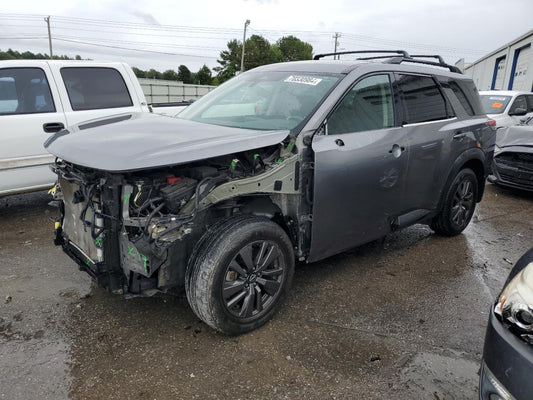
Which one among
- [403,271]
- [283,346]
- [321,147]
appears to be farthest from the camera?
[403,271]

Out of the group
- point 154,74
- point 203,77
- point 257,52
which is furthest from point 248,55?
point 154,74

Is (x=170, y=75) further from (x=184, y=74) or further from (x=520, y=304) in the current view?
(x=520, y=304)

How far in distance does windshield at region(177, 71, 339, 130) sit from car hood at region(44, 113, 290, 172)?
0.81 feet

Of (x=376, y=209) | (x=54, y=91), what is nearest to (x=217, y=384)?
(x=376, y=209)

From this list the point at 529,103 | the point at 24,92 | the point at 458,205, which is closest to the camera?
the point at 458,205

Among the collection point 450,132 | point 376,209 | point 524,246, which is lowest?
point 524,246

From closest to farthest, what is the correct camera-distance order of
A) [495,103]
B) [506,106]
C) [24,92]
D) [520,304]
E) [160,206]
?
[520,304] < [160,206] < [24,92] < [506,106] < [495,103]

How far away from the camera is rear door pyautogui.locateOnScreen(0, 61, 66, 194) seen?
4.90 meters

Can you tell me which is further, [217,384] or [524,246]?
[524,246]

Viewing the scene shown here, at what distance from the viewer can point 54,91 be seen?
5254 mm

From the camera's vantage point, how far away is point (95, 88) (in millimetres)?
5691

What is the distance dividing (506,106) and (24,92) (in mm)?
10072

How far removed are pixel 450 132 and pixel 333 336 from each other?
8.16 feet

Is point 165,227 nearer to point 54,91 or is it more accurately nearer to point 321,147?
point 321,147
